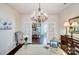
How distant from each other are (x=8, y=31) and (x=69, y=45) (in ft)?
4.12

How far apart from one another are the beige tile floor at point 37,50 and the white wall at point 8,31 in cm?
23

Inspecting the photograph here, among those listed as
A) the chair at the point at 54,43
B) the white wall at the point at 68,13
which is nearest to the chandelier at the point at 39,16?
the white wall at the point at 68,13

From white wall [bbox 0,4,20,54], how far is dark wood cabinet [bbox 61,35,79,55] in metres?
1.00

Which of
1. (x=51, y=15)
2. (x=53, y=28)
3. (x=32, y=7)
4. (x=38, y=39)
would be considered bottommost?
(x=38, y=39)

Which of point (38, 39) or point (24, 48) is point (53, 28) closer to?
point (38, 39)

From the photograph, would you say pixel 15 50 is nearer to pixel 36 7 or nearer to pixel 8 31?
pixel 8 31

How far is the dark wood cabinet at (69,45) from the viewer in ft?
7.03

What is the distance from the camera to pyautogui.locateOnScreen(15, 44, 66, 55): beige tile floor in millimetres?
2154

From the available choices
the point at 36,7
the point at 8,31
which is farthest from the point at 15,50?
the point at 36,7

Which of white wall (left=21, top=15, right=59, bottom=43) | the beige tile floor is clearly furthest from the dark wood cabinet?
white wall (left=21, top=15, right=59, bottom=43)

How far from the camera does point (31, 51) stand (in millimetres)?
2205

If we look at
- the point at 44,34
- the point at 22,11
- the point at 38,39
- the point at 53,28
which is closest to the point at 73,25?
the point at 53,28

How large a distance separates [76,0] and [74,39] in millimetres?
742
